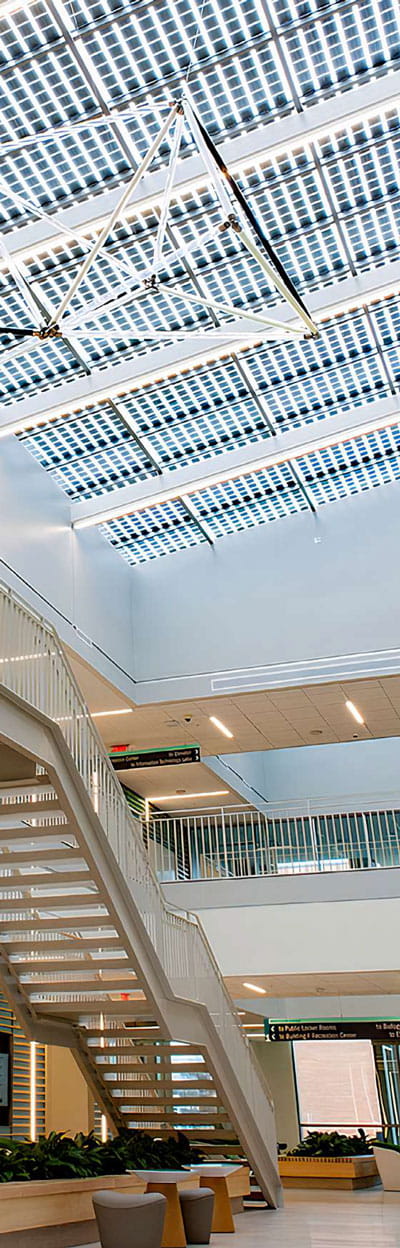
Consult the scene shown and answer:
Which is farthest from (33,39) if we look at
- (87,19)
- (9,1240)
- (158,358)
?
(9,1240)

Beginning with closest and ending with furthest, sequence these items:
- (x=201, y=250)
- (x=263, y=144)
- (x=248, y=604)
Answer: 1. (x=263, y=144)
2. (x=201, y=250)
3. (x=248, y=604)

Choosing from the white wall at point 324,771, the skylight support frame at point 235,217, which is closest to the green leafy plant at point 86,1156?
the skylight support frame at point 235,217

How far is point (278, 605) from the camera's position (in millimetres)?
21672

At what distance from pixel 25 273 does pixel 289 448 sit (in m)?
6.84

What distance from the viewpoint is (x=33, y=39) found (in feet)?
38.3

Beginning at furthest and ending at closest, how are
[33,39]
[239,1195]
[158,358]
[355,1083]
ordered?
[355,1083], [239,1195], [158,358], [33,39]

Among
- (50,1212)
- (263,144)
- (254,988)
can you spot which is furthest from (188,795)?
(263,144)

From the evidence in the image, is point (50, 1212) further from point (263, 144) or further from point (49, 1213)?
point (263, 144)

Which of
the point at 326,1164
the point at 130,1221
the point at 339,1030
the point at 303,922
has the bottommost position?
the point at 326,1164

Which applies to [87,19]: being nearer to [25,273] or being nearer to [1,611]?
[25,273]

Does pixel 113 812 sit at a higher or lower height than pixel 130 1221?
higher

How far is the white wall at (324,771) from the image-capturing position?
102ft

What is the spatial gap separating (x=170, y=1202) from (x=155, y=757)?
1090 centimetres

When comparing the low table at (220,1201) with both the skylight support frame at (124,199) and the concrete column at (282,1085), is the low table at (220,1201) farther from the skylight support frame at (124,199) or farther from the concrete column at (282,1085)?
the concrete column at (282,1085)
